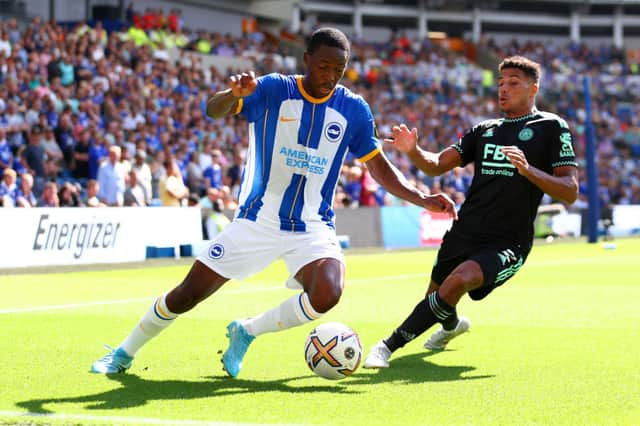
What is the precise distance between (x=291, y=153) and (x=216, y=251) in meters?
A: 0.80

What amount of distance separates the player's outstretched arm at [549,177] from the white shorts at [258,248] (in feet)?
4.78

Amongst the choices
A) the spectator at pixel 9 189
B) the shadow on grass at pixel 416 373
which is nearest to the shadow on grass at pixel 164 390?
the shadow on grass at pixel 416 373

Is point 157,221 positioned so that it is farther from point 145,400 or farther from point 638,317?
point 145,400

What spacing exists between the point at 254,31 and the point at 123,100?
23.3 meters

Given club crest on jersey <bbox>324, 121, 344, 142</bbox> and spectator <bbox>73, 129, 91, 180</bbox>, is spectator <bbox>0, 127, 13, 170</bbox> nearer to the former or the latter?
spectator <bbox>73, 129, 91, 180</bbox>

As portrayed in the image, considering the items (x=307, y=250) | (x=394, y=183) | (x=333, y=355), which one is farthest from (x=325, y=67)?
(x=333, y=355)

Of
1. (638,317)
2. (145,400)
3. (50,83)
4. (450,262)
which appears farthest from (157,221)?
(145,400)

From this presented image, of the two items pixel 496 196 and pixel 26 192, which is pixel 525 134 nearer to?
pixel 496 196

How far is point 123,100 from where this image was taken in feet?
87.1

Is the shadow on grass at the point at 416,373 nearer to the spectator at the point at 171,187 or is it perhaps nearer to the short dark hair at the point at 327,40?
the short dark hair at the point at 327,40

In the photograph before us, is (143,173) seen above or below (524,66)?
below

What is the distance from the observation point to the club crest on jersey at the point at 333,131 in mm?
7059

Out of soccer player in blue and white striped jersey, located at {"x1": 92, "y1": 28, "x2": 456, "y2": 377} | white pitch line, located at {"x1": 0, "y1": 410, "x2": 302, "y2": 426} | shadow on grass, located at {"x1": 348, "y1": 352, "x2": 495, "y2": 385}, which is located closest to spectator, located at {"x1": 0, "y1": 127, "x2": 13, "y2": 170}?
shadow on grass, located at {"x1": 348, "y1": 352, "x2": 495, "y2": 385}

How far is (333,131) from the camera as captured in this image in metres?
7.09
